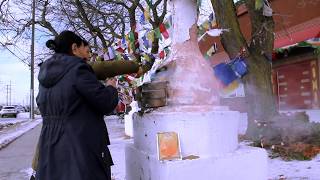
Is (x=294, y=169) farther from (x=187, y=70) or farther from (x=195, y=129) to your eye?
(x=195, y=129)

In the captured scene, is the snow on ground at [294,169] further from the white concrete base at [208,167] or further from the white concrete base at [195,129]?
the white concrete base at [195,129]

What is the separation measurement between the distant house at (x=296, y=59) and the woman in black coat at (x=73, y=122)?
1257 cm

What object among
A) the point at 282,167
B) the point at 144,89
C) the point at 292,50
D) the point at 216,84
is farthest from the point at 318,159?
the point at 292,50

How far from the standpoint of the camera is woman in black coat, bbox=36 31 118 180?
3.20 metres

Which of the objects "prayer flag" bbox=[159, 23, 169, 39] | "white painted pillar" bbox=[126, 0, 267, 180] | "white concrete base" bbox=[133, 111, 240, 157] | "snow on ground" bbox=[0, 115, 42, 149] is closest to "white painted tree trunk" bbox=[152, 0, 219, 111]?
"white painted pillar" bbox=[126, 0, 267, 180]

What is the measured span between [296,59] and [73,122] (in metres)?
16.4

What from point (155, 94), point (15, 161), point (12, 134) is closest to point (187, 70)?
point (155, 94)

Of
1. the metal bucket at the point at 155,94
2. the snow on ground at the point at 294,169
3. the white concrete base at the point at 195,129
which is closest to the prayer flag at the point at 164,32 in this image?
the snow on ground at the point at 294,169

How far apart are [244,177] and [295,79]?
1554 cm

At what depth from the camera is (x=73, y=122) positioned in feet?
10.6

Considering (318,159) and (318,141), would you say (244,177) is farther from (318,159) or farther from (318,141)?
(318,141)

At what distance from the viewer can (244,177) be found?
4.06 meters

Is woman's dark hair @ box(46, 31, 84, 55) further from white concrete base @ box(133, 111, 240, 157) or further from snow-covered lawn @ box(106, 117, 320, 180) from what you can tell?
snow-covered lawn @ box(106, 117, 320, 180)

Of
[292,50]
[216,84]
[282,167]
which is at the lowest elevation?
[282,167]
